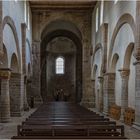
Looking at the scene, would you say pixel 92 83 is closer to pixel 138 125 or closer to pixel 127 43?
pixel 127 43

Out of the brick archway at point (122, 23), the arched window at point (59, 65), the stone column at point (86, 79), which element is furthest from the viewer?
the arched window at point (59, 65)

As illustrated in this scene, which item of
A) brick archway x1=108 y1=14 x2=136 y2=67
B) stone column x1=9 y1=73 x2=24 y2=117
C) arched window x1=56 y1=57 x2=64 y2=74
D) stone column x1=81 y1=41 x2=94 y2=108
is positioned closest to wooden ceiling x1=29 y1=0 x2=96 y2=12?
stone column x1=81 y1=41 x2=94 y2=108

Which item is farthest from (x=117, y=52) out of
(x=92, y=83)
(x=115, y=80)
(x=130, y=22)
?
(x=92, y=83)

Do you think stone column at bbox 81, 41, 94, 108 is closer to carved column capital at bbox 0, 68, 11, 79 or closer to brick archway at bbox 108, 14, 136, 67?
brick archway at bbox 108, 14, 136, 67

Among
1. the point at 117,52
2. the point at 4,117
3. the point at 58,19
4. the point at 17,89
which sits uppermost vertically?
the point at 58,19

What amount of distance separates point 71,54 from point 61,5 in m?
16.2

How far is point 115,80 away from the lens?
2130 cm

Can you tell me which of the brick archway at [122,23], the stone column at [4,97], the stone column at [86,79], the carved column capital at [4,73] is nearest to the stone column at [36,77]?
the stone column at [86,79]

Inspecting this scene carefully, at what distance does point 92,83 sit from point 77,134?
21.9 metres

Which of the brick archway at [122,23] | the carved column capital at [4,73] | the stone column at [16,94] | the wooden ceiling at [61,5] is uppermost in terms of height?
the wooden ceiling at [61,5]

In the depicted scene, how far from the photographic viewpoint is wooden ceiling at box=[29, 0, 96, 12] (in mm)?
28891

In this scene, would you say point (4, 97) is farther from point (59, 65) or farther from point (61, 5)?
point (59, 65)

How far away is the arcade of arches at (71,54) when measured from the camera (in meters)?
17.0

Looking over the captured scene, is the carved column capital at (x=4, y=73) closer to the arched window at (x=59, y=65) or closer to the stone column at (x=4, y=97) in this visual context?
the stone column at (x=4, y=97)
